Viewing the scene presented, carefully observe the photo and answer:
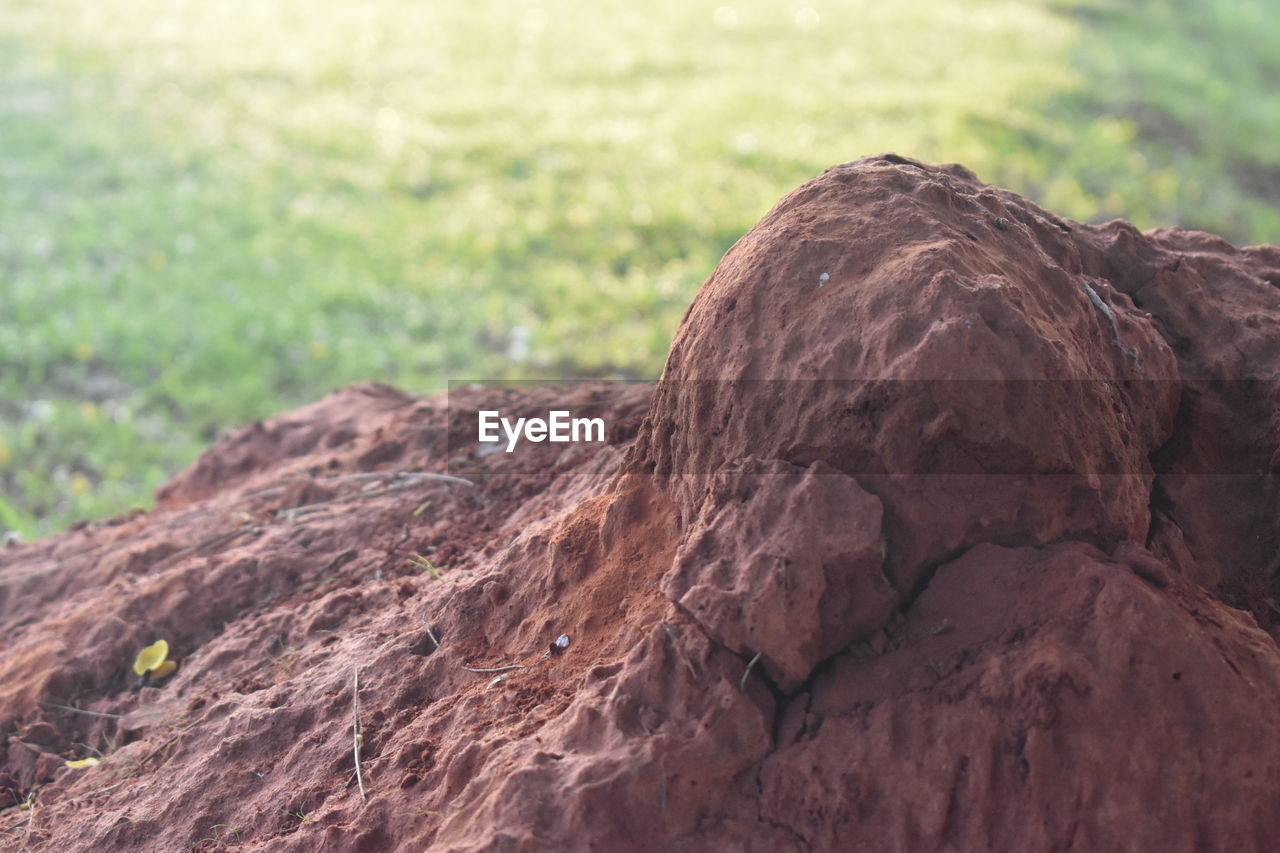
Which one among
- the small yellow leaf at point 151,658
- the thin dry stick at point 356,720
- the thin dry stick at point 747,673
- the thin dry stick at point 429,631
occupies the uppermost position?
the thin dry stick at point 747,673

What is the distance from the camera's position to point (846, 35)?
542 inches

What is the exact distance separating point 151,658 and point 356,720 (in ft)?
3.53

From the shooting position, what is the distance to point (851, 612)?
1.99 metres

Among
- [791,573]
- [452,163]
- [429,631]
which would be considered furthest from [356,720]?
[452,163]

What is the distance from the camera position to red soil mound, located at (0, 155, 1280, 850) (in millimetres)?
1904

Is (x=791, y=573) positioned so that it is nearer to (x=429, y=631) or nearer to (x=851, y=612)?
(x=851, y=612)

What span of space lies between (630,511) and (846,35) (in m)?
12.6

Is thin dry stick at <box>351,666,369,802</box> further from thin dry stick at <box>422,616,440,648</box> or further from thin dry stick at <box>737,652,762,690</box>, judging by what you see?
thin dry stick at <box>737,652,762,690</box>

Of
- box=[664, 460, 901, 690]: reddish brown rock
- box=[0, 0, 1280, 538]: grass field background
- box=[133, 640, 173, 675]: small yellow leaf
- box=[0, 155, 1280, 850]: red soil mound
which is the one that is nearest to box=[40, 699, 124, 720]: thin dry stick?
box=[0, 155, 1280, 850]: red soil mound

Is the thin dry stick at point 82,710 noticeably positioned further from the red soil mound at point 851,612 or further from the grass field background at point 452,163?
the grass field background at point 452,163

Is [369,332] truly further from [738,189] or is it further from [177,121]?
[177,121]

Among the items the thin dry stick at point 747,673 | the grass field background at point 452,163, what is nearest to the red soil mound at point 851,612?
the thin dry stick at point 747,673

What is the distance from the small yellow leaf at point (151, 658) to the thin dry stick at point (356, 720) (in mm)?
889

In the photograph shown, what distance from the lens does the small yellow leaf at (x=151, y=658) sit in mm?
3207
